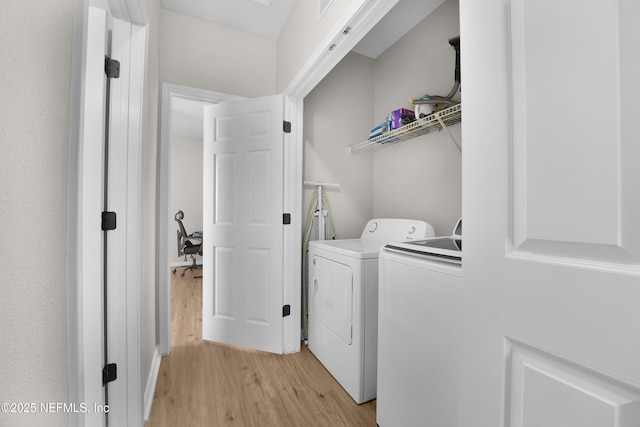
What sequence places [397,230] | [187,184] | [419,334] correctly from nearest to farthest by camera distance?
[419,334]
[397,230]
[187,184]

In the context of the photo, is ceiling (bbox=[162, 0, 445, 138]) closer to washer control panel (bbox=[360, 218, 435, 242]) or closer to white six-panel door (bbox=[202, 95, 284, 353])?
white six-panel door (bbox=[202, 95, 284, 353])

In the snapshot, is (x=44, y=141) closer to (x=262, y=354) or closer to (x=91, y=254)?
(x=91, y=254)

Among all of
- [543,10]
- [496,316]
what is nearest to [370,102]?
[543,10]

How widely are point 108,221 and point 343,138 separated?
2.01m

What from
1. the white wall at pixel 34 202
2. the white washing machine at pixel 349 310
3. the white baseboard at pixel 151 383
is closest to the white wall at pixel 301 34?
the white wall at pixel 34 202

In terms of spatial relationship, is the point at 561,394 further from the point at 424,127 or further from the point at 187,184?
the point at 187,184

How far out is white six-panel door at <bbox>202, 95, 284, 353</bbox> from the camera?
217 centimetres

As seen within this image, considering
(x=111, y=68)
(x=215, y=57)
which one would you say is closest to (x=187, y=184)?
(x=215, y=57)

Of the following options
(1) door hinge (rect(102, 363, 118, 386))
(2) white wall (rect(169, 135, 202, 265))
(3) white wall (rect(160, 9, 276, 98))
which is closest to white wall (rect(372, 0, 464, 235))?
(3) white wall (rect(160, 9, 276, 98))

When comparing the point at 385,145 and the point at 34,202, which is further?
the point at 385,145

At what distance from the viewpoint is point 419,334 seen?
1139mm

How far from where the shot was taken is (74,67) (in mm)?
572

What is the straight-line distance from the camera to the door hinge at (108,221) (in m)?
1.16

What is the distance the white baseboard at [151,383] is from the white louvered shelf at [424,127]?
2323 mm
